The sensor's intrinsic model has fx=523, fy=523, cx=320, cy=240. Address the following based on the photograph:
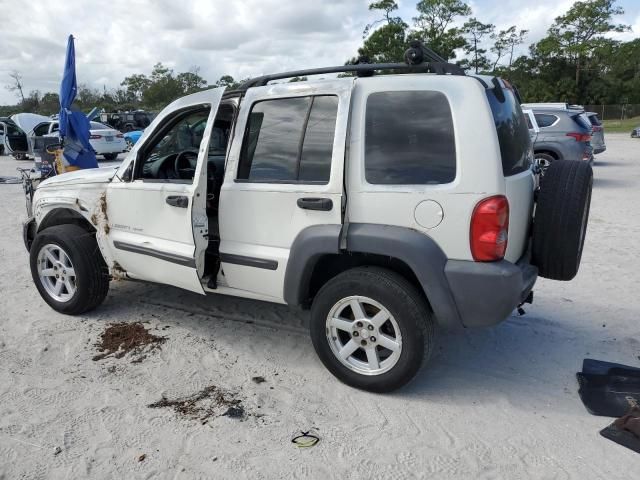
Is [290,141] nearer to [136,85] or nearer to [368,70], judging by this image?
[368,70]

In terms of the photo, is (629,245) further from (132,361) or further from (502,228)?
(132,361)

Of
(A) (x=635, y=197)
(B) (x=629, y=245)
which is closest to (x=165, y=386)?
(B) (x=629, y=245)

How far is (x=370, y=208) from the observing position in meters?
3.14

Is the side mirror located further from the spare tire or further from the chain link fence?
the chain link fence

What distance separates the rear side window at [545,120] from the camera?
11563 mm

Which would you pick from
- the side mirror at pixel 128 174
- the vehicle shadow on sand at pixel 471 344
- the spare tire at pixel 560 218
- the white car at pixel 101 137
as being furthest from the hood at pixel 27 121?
the spare tire at pixel 560 218

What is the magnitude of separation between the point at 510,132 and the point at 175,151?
2.59 metres

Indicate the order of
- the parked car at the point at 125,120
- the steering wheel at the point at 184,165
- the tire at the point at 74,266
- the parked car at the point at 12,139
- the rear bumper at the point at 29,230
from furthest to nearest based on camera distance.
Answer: the parked car at the point at 125,120 < the parked car at the point at 12,139 < the rear bumper at the point at 29,230 < the tire at the point at 74,266 < the steering wheel at the point at 184,165

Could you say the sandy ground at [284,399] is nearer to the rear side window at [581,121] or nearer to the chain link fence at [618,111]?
the rear side window at [581,121]

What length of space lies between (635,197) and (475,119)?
29.5 feet

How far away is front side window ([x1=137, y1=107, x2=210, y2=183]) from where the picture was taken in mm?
4070

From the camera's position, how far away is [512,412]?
3.17m

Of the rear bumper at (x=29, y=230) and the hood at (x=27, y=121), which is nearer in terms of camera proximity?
the rear bumper at (x=29, y=230)

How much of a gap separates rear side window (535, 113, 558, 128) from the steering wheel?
9550 millimetres
